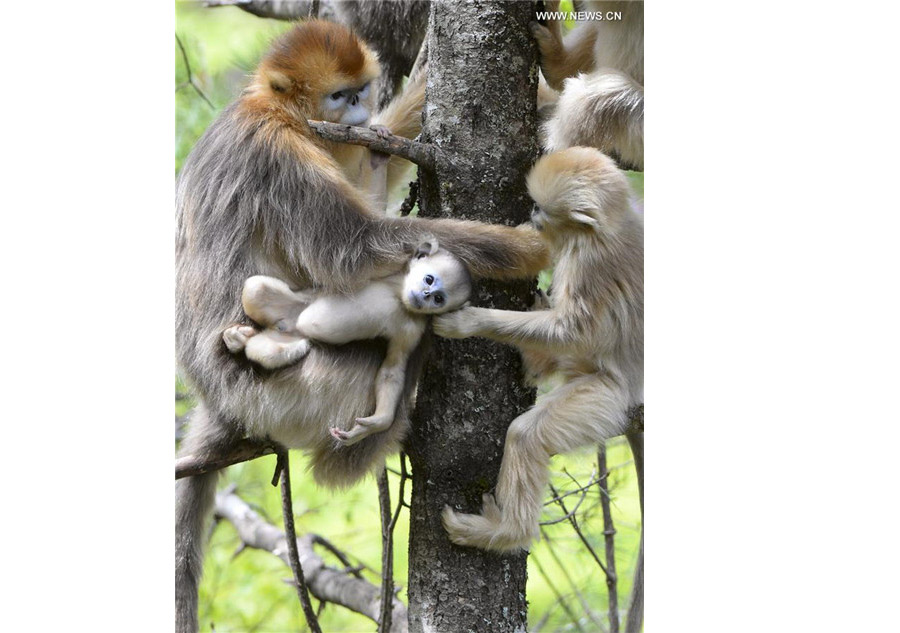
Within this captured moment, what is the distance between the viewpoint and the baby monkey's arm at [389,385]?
271cm

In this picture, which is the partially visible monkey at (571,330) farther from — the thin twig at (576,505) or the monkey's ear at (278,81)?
the monkey's ear at (278,81)

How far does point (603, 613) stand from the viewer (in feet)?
10.3

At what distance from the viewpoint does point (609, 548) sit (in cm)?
311

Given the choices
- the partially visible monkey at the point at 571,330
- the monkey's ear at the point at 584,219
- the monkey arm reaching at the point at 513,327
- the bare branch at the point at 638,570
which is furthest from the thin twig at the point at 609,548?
the monkey's ear at the point at 584,219

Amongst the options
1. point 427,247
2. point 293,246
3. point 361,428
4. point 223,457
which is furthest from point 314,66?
point 223,457

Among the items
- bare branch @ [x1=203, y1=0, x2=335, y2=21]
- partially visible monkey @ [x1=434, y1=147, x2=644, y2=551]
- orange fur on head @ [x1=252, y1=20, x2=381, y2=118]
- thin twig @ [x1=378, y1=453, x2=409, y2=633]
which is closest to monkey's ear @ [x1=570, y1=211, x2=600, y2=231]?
partially visible monkey @ [x1=434, y1=147, x2=644, y2=551]

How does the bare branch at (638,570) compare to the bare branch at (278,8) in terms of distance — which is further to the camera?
the bare branch at (278,8)

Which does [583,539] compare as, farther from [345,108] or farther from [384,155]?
[345,108]

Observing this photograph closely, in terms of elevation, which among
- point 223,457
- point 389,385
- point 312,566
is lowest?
point 312,566

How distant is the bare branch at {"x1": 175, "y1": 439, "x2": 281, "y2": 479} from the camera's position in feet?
9.46

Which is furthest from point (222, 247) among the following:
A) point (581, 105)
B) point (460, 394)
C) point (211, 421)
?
point (581, 105)

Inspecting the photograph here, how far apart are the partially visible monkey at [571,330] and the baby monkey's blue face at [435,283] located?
45 millimetres

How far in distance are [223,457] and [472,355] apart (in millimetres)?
775
